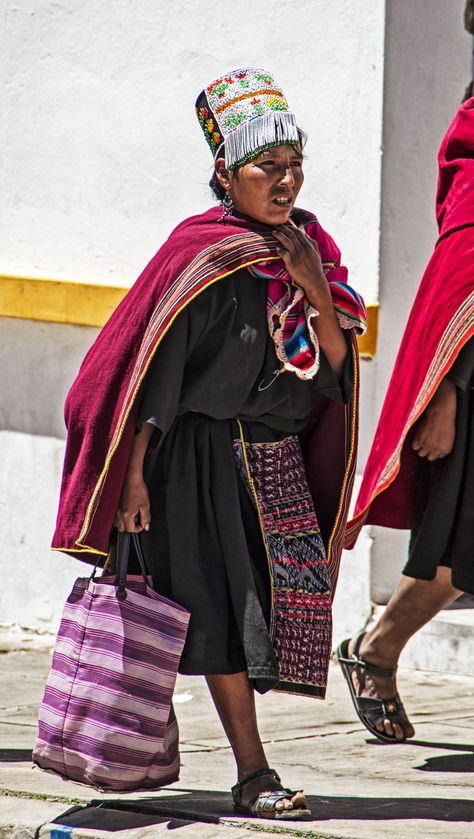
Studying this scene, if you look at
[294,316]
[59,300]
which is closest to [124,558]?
[294,316]

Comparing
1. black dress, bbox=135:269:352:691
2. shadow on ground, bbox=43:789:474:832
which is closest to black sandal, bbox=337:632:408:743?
shadow on ground, bbox=43:789:474:832

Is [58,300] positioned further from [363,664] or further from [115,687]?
[115,687]

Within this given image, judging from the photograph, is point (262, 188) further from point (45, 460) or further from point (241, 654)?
point (45, 460)

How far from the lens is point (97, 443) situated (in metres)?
3.84

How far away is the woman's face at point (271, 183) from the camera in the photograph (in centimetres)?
389

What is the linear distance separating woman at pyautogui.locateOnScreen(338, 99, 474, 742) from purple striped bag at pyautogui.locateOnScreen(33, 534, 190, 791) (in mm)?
1112

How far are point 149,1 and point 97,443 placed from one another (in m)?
3.28

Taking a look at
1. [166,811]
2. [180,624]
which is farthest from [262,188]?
[166,811]

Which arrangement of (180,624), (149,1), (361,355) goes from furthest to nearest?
(149,1) → (361,355) → (180,624)

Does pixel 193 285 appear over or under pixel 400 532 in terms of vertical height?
over

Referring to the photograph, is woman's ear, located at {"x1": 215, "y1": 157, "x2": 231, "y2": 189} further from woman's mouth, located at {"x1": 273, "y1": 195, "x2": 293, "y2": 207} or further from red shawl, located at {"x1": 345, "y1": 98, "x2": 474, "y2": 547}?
red shawl, located at {"x1": 345, "y1": 98, "x2": 474, "y2": 547}

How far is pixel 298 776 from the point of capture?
14.5 ft

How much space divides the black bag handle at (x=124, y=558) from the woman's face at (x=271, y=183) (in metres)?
0.93

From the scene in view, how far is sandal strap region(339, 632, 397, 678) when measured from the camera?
16.0ft
